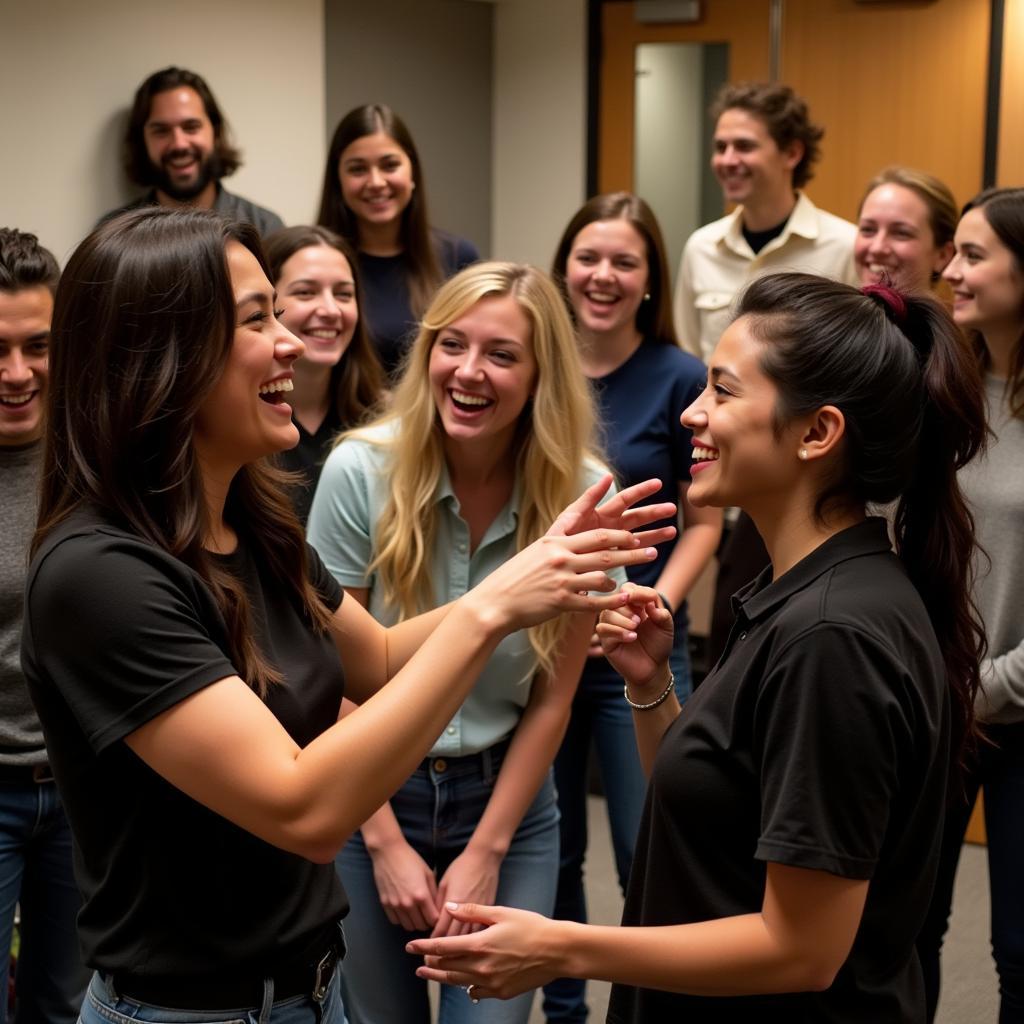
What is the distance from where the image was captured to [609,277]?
9.89ft

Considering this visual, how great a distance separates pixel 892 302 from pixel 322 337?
1.52 m

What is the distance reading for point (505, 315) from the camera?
2.21 m

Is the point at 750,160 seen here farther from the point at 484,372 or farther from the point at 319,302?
the point at 484,372

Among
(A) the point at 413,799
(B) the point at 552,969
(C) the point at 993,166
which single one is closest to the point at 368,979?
(A) the point at 413,799

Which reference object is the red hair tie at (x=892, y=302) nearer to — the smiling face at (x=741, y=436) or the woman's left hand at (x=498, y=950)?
the smiling face at (x=741, y=436)

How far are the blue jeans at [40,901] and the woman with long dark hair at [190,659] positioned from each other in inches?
26.6

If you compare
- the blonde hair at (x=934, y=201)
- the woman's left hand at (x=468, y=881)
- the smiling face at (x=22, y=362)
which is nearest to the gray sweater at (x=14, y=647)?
the smiling face at (x=22, y=362)

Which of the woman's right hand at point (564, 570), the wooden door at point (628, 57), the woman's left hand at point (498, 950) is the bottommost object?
the woman's left hand at point (498, 950)

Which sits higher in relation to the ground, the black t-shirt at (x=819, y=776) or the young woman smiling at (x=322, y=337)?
the young woman smiling at (x=322, y=337)

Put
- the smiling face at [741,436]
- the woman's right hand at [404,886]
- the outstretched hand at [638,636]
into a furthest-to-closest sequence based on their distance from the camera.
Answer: the woman's right hand at [404,886] → the outstretched hand at [638,636] → the smiling face at [741,436]

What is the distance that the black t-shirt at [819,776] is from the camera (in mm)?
1304

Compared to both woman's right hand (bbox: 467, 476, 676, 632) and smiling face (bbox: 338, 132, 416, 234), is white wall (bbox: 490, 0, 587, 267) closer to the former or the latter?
smiling face (bbox: 338, 132, 416, 234)

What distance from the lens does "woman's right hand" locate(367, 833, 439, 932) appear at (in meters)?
2.03

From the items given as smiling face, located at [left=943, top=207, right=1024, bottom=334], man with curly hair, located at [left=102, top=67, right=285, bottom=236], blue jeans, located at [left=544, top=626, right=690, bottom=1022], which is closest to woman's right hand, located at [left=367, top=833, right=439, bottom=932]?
blue jeans, located at [left=544, top=626, right=690, bottom=1022]
